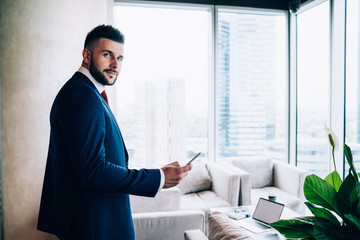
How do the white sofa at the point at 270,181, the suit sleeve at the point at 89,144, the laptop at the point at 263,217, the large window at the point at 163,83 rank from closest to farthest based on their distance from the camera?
the suit sleeve at the point at 89,144
the laptop at the point at 263,217
the white sofa at the point at 270,181
the large window at the point at 163,83

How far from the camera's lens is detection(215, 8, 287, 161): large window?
4.32 m

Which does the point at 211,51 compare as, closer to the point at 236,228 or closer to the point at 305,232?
the point at 236,228

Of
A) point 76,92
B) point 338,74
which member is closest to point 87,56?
point 76,92

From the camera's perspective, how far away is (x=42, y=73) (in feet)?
6.23

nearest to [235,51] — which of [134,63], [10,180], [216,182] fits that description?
[134,63]

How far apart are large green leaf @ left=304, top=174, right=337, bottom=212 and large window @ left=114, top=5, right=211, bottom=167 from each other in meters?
3.36

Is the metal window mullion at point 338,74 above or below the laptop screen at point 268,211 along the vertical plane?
above

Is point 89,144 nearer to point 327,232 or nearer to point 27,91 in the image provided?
point 327,232

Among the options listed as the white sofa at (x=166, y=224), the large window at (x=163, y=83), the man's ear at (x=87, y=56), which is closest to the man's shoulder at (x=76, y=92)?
the man's ear at (x=87, y=56)

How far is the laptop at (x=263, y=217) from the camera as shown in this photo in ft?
6.99

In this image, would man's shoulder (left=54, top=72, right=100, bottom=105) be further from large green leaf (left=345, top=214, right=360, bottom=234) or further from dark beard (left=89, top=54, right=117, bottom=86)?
large green leaf (left=345, top=214, right=360, bottom=234)

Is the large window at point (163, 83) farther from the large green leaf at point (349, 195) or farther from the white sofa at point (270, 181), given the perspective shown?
the large green leaf at point (349, 195)

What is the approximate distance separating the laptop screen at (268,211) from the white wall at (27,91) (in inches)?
63.1

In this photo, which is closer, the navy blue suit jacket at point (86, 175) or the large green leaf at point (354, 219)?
the large green leaf at point (354, 219)
